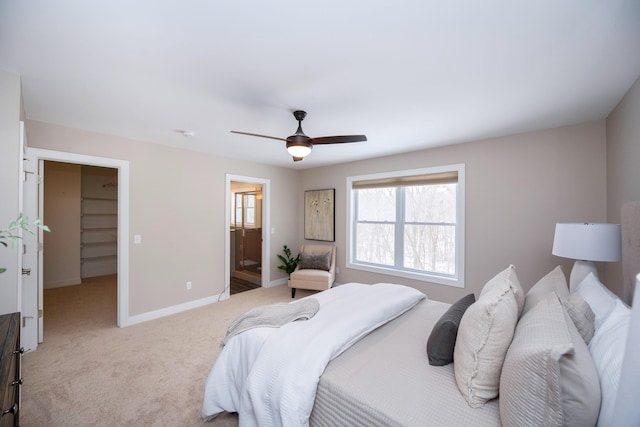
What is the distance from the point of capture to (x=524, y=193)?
317 cm

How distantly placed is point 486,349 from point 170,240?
395 centimetres

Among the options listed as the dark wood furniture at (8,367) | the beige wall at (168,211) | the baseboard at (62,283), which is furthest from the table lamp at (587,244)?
the baseboard at (62,283)

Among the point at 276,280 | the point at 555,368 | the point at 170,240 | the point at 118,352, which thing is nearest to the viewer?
the point at 555,368

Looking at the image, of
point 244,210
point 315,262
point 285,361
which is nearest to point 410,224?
point 315,262

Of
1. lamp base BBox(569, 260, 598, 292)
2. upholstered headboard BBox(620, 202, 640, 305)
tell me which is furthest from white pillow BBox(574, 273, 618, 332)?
lamp base BBox(569, 260, 598, 292)

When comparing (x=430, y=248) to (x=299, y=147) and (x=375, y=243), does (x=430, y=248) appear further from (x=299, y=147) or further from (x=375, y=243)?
(x=299, y=147)

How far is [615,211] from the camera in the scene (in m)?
2.44

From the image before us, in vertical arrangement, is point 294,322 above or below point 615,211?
below

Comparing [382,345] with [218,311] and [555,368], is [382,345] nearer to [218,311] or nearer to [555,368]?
[555,368]

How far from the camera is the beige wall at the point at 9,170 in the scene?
185 cm

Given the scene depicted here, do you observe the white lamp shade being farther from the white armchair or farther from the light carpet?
the white armchair

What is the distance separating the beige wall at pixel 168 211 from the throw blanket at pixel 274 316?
233 cm

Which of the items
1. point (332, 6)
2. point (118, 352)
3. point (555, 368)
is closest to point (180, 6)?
point (332, 6)

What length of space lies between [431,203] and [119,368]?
4.15 m
